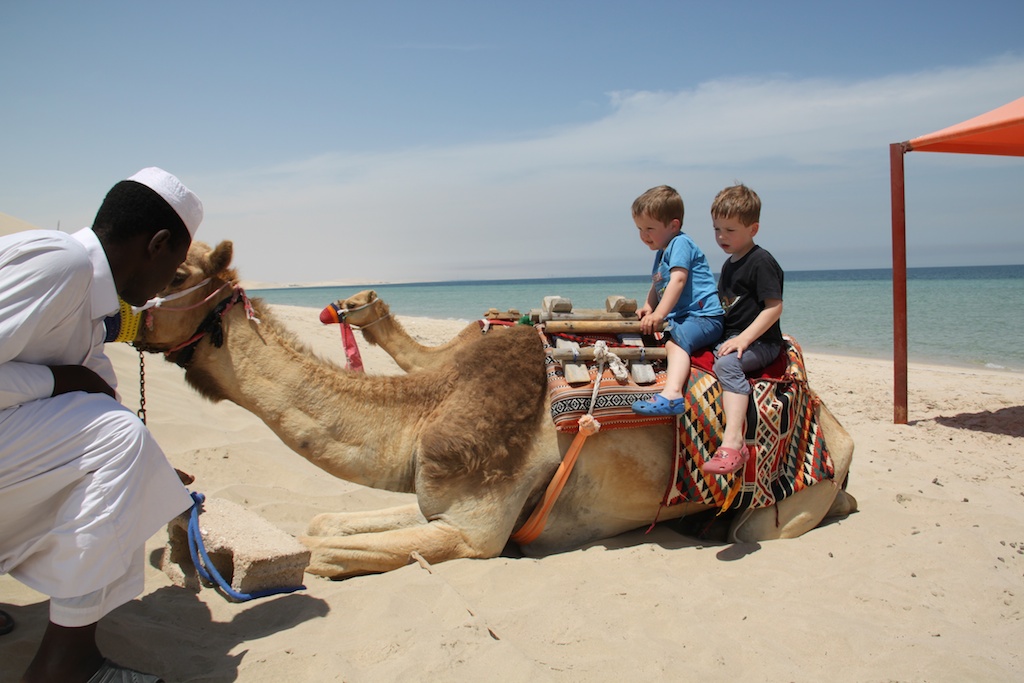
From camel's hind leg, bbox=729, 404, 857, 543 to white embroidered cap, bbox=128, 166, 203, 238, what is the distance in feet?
11.2

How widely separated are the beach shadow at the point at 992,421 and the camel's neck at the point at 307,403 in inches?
257

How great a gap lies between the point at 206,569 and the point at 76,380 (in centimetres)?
117

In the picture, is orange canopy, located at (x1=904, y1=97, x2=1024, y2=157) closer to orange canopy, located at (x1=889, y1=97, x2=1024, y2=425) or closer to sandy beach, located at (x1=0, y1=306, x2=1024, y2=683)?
orange canopy, located at (x1=889, y1=97, x2=1024, y2=425)

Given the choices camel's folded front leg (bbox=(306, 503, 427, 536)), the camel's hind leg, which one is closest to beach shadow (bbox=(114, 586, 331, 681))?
camel's folded front leg (bbox=(306, 503, 427, 536))

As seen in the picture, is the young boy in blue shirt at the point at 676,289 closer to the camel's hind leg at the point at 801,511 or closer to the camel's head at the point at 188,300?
the camel's hind leg at the point at 801,511

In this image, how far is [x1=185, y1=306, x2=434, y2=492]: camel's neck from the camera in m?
3.66

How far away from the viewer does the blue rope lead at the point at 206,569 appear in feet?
9.69

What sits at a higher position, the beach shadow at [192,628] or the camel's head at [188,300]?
the camel's head at [188,300]

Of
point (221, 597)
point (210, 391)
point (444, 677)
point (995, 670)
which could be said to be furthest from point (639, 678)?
point (210, 391)

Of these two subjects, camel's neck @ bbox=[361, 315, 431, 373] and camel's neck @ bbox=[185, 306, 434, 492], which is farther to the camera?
camel's neck @ bbox=[361, 315, 431, 373]

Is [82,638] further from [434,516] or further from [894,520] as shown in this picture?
[894,520]

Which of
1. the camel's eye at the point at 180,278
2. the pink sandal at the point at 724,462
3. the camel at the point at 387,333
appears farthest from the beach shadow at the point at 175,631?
the camel at the point at 387,333

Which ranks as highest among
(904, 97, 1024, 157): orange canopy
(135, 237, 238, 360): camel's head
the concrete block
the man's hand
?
(904, 97, 1024, 157): orange canopy

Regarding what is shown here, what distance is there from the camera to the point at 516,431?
3.75 meters
